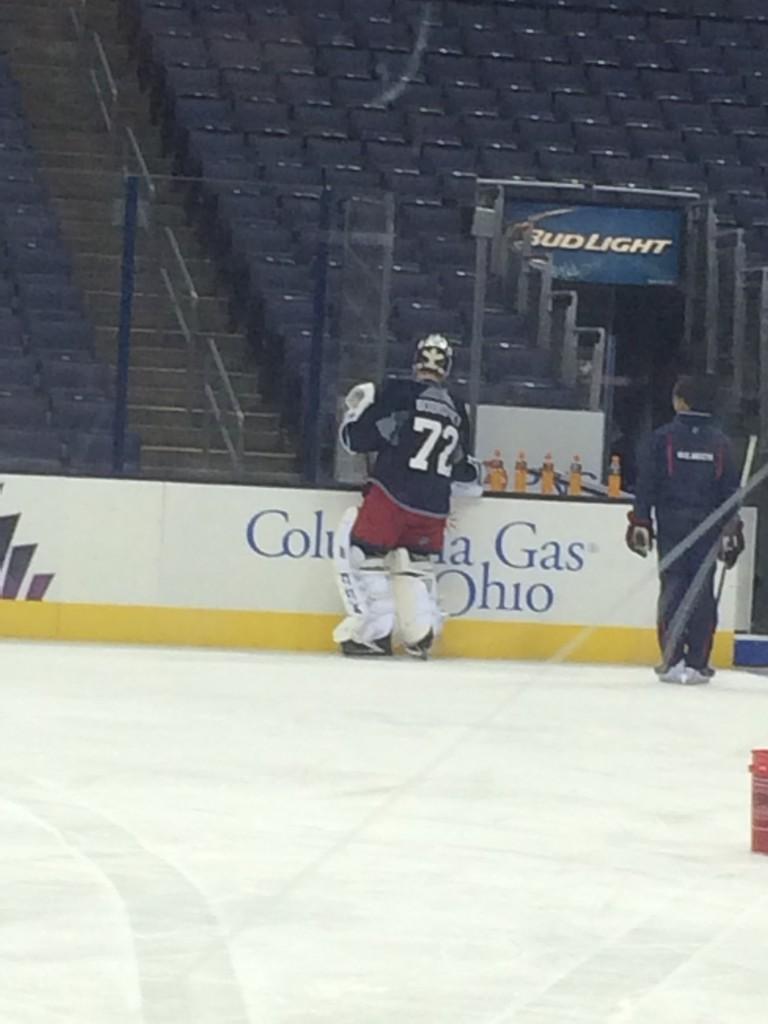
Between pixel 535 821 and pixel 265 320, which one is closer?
pixel 535 821

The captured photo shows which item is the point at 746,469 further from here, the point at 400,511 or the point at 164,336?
the point at 164,336

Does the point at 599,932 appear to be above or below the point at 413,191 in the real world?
below

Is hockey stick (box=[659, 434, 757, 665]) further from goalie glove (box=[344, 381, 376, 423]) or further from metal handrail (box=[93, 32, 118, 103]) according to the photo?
metal handrail (box=[93, 32, 118, 103])

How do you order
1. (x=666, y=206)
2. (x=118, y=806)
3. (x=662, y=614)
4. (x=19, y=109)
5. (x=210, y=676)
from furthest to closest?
(x=19, y=109), (x=666, y=206), (x=662, y=614), (x=210, y=676), (x=118, y=806)

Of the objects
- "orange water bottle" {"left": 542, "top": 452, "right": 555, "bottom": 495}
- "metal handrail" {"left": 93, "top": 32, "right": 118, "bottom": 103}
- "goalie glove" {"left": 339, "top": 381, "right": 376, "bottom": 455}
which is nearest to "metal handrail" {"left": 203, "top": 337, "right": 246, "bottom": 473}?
"goalie glove" {"left": 339, "top": 381, "right": 376, "bottom": 455}

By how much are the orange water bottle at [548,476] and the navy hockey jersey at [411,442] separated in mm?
636

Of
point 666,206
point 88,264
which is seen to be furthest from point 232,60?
point 88,264

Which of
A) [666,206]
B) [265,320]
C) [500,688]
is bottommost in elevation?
[500,688]

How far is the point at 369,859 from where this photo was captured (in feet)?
16.5

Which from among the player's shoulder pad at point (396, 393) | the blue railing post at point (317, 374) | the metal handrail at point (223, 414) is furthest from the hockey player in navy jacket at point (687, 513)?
the metal handrail at point (223, 414)

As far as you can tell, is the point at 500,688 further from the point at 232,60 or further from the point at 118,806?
the point at 232,60

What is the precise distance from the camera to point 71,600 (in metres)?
10.8

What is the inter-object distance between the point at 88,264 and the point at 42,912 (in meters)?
8.28

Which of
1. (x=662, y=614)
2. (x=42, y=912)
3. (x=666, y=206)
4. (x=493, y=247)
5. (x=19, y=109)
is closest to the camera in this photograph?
(x=42, y=912)
